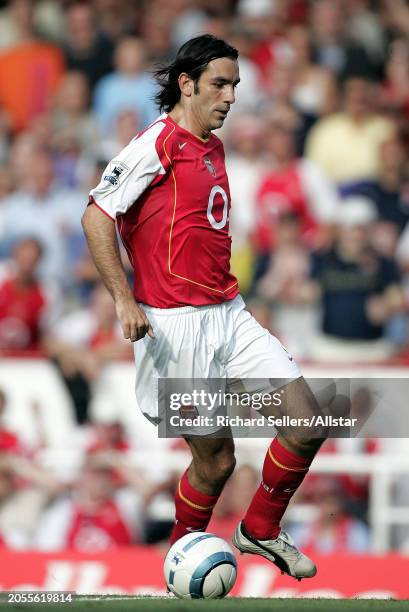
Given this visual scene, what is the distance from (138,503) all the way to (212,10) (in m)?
6.33

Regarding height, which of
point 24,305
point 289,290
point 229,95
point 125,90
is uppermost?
point 125,90

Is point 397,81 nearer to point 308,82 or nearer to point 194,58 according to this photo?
point 308,82

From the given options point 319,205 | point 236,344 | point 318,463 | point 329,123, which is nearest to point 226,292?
point 236,344

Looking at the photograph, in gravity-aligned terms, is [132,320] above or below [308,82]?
below

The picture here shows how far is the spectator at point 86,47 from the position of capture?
13.7 metres

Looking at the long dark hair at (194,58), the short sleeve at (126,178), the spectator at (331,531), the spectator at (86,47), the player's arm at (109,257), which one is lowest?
the spectator at (331,531)

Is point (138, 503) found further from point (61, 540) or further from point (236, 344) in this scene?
point (236, 344)

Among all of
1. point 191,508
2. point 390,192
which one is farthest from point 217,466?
point 390,192

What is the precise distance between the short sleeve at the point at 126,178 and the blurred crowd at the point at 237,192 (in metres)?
3.77

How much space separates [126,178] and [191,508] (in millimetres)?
1654

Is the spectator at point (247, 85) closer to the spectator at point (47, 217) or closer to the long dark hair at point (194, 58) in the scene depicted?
the spectator at point (47, 217)

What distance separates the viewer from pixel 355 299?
35.9 ft

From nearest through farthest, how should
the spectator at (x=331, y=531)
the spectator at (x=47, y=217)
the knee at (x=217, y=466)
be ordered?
the knee at (x=217, y=466), the spectator at (x=331, y=531), the spectator at (x=47, y=217)

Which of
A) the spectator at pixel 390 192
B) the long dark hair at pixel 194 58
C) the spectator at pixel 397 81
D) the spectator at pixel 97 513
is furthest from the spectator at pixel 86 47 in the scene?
the long dark hair at pixel 194 58
